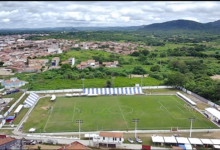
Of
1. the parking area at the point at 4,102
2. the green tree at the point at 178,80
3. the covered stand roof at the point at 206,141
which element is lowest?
the covered stand roof at the point at 206,141

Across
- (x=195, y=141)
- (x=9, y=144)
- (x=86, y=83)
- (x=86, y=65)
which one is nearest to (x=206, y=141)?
(x=195, y=141)

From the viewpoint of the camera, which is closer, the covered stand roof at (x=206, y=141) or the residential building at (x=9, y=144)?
the residential building at (x=9, y=144)

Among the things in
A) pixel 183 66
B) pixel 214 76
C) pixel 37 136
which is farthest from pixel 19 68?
pixel 214 76

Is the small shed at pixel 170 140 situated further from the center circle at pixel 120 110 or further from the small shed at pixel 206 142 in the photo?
the center circle at pixel 120 110

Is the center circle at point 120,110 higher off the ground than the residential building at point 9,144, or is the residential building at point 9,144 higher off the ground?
the residential building at point 9,144

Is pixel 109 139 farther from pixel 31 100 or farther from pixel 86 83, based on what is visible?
pixel 86 83

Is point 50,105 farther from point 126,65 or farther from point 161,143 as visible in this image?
point 126,65

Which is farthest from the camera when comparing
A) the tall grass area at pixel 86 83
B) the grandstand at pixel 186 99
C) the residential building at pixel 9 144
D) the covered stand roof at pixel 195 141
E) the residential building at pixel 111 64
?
the residential building at pixel 111 64

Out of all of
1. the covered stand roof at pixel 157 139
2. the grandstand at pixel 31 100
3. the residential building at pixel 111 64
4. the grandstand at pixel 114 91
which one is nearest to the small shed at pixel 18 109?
the grandstand at pixel 31 100
